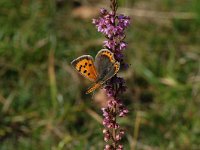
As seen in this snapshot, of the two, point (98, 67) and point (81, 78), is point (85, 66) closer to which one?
point (98, 67)

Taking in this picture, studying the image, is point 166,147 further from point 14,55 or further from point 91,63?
point 91,63

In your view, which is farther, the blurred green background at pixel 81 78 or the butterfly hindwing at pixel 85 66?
the blurred green background at pixel 81 78

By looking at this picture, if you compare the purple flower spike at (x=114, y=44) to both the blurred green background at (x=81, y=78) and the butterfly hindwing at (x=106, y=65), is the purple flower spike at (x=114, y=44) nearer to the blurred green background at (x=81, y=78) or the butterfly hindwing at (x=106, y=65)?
the butterfly hindwing at (x=106, y=65)

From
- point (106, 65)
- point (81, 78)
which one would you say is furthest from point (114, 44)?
point (81, 78)

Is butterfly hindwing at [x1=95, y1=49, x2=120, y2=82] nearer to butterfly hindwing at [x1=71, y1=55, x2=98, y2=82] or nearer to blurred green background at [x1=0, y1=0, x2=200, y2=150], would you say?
butterfly hindwing at [x1=71, y1=55, x2=98, y2=82]

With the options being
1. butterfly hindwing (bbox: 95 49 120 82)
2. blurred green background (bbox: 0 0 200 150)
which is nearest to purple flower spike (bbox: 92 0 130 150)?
butterfly hindwing (bbox: 95 49 120 82)

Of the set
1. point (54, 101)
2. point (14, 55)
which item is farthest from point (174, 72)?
point (14, 55)

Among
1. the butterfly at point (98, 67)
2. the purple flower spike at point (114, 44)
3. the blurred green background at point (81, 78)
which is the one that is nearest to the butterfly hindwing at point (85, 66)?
the butterfly at point (98, 67)
